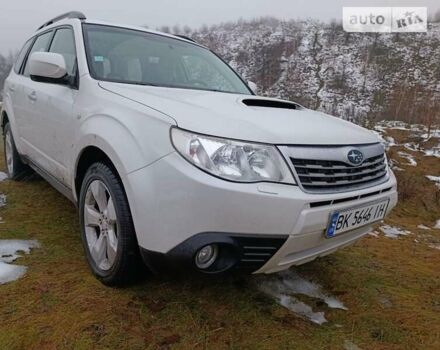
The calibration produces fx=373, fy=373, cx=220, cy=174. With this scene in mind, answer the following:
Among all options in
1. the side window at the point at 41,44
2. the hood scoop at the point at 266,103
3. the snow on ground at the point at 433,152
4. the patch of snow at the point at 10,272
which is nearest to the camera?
the patch of snow at the point at 10,272

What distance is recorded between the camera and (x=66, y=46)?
9.60 feet

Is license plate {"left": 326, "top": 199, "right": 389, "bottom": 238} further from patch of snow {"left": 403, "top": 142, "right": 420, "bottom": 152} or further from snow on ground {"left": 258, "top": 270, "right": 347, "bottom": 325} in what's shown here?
patch of snow {"left": 403, "top": 142, "right": 420, "bottom": 152}

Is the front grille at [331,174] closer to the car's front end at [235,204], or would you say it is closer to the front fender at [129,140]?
the car's front end at [235,204]

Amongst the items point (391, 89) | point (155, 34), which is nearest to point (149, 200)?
point (155, 34)

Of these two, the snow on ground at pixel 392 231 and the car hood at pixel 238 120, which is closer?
the car hood at pixel 238 120

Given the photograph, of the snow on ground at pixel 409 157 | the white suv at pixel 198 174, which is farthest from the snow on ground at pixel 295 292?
the snow on ground at pixel 409 157

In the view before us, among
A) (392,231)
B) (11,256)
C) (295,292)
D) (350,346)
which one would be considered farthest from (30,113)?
(392,231)

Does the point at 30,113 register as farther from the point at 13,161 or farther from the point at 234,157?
the point at 234,157

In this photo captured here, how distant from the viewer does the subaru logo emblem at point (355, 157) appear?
1.90m

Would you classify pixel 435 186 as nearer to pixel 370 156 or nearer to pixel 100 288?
pixel 370 156

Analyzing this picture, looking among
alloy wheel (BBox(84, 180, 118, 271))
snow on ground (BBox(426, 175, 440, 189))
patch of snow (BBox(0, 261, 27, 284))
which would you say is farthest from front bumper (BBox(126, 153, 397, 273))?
snow on ground (BBox(426, 175, 440, 189))

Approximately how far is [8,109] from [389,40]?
74835 mm

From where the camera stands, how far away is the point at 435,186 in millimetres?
7531

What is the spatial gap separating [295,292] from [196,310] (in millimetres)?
683
